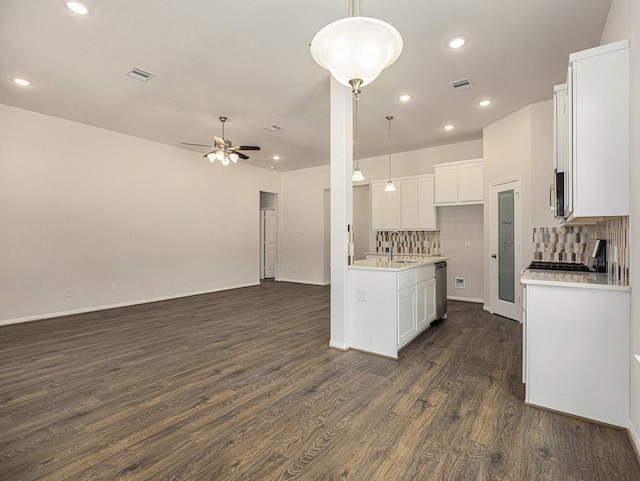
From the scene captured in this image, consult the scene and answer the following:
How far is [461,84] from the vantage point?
3947 mm

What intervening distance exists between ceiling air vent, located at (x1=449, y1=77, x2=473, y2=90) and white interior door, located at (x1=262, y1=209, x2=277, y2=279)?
6.52m

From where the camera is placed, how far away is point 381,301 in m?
3.41

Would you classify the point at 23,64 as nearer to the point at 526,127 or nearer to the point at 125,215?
the point at 125,215

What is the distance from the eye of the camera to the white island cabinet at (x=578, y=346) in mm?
2062

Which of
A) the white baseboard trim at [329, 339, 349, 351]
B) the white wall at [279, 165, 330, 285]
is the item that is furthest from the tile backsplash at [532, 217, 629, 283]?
the white wall at [279, 165, 330, 285]

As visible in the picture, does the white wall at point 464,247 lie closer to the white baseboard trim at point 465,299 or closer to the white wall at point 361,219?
the white baseboard trim at point 465,299

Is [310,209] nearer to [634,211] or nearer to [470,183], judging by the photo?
[470,183]

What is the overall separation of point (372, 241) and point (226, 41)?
17.3 ft


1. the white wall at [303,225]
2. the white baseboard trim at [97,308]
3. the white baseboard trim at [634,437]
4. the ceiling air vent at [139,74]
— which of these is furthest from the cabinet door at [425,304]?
the white baseboard trim at [97,308]

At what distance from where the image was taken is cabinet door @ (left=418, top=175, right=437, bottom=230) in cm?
632

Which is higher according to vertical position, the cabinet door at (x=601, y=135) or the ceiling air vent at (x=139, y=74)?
the ceiling air vent at (x=139, y=74)

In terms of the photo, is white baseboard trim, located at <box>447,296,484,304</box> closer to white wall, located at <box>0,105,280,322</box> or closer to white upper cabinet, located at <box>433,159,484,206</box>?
white upper cabinet, located at <box>433,159,484,206</box>

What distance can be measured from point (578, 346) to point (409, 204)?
4.66m

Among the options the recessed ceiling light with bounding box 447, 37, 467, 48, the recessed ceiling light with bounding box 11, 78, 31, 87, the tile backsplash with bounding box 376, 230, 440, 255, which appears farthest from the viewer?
the tile backsplash with bounding box 376, 230, 440, 255
